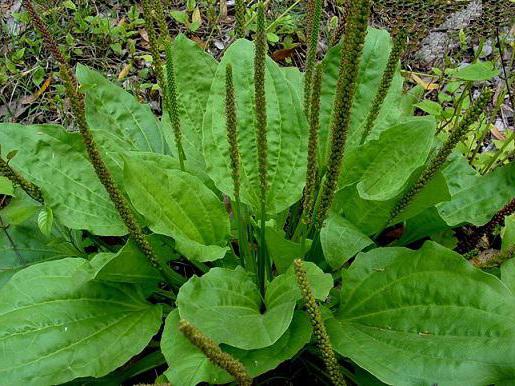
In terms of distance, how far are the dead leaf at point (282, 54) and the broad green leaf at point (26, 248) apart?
6.94 ft

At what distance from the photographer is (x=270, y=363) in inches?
78.0

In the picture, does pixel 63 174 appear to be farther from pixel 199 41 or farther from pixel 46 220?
pixel 199 41

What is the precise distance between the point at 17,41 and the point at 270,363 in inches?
125

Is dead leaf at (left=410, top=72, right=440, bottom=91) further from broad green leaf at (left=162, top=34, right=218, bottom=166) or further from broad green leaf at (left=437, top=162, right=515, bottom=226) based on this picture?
broad green leaf at (left=162, top=34, right=218, bottom=166)

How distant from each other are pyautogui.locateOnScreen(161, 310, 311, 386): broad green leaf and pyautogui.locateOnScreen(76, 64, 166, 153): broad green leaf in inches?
42.1

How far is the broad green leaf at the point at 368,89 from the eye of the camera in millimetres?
2730

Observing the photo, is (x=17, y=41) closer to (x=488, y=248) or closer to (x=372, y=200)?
(x=372, y=200)

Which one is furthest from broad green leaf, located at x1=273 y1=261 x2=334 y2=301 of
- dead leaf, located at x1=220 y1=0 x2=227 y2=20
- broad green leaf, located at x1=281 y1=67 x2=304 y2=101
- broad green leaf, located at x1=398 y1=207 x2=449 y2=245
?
dead leaf, located at x1=220 y1=0 x2=227 y2=20

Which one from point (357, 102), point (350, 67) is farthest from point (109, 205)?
point (350, 67)

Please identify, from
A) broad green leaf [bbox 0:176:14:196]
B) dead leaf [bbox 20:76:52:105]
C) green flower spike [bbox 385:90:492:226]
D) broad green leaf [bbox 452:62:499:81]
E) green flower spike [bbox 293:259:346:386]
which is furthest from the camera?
dead leaf [bbox 20:76:52:105]

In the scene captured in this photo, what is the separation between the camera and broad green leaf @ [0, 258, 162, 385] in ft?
6.73

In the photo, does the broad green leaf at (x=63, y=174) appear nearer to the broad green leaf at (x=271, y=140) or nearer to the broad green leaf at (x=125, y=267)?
the broad green leaf at (x=125, y=267)

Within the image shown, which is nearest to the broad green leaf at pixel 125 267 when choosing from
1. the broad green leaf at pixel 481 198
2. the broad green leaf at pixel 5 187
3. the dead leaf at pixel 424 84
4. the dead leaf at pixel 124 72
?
the broad green leaf at pixel 5 187

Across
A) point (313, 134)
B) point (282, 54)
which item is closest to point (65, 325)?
point (313, 134)
